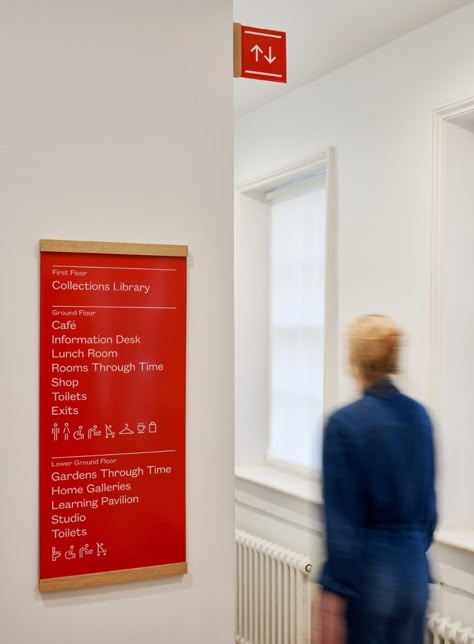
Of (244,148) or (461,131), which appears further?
(244,148)

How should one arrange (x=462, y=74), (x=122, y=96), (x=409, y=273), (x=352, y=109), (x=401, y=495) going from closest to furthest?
(x=401, y=495) < (x=122, y=96) < (x=462, y=74) < (x=409, y=273) < (x=352, y=109)

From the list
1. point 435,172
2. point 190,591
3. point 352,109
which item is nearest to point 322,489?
point 190,591

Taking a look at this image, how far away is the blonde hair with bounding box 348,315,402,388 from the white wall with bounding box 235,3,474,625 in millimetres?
1013

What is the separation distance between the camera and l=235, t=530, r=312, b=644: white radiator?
3.50 m

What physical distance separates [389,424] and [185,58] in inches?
48.6

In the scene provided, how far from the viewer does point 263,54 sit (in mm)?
2531

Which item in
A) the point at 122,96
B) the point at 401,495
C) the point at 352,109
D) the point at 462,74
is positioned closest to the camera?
the point at 401,495

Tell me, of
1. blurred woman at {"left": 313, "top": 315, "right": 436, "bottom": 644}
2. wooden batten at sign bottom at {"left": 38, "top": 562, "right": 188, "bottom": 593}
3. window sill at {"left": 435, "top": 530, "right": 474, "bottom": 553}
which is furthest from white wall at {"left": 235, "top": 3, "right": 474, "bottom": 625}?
wooden batten at sign bottom at {"left": 38, "top": 562, "right": 188, "bottom": 593}

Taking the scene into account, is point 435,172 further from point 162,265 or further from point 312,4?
point 162,265

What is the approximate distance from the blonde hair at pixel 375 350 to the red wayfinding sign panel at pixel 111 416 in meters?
0.54

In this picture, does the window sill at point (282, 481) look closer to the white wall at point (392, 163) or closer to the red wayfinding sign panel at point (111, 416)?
the white wall at point (392, 163)

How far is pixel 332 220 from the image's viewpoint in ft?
12.0

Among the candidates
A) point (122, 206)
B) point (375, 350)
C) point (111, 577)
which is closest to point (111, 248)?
point (122, 206)

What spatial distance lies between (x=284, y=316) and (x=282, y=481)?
0.90 m
